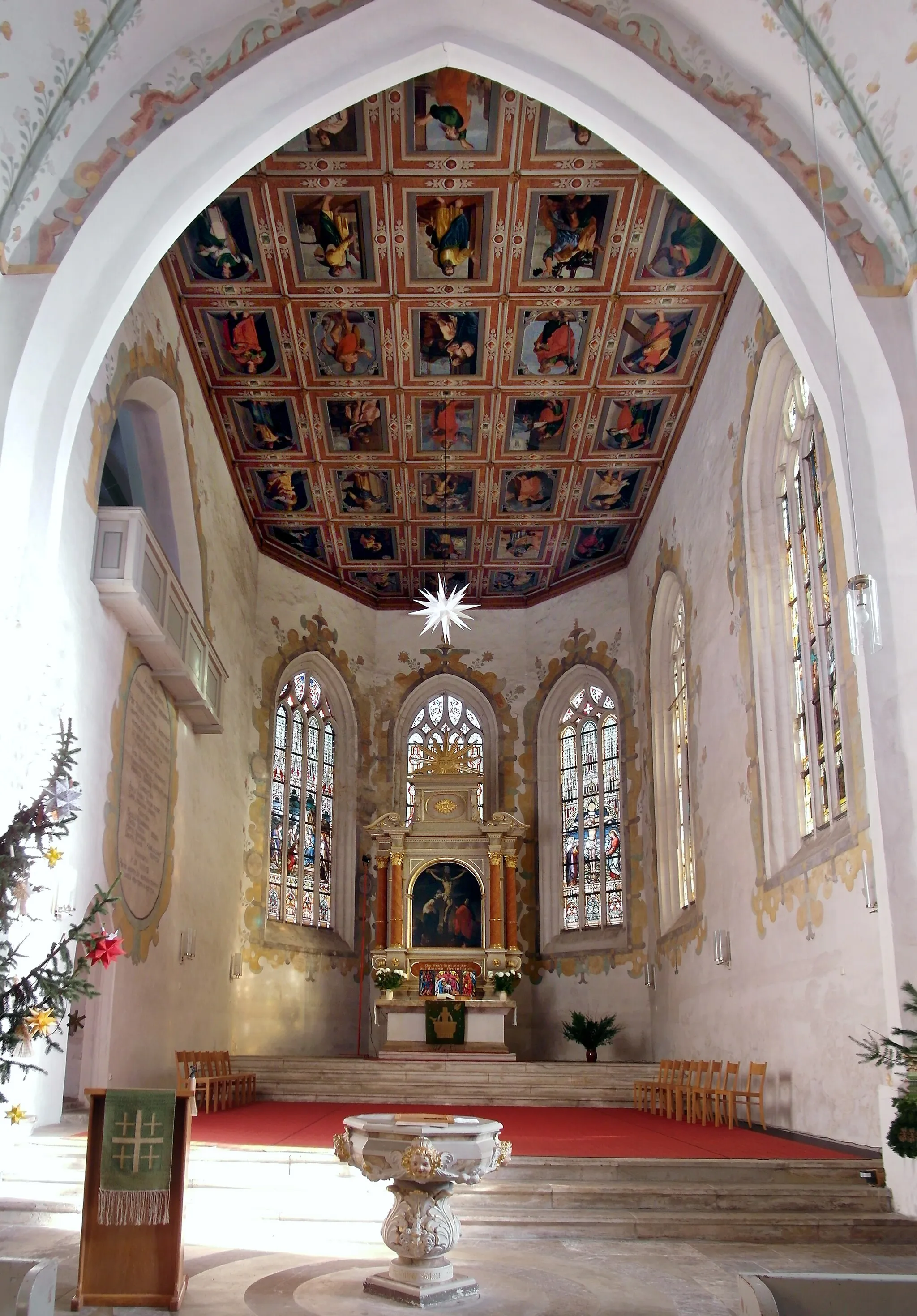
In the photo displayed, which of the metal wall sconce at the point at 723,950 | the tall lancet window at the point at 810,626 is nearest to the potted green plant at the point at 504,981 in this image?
the metal wall sconce at the point at 723,950

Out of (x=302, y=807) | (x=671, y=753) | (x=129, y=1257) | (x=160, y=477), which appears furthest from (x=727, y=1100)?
(x=302, y=807)

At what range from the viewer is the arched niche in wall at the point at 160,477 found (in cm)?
1286

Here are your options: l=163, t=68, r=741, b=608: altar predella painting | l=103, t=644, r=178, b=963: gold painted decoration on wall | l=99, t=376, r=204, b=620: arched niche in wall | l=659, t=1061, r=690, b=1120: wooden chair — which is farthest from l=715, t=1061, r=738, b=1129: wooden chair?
l=163, t=68, r=741, b=608: altar predella painting

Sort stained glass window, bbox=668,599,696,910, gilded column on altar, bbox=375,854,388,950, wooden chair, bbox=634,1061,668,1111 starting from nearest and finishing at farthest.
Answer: wooden chair, bbox=634,1061,668,1111 < stained glass window, bbox=668,599,696,910 < gilded column on altar, bbox=375,854,388,950

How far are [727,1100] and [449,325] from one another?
8.77 metres

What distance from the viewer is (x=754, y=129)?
8125mm

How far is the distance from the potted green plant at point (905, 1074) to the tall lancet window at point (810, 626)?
2800mm

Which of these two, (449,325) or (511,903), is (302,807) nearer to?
(511,903)

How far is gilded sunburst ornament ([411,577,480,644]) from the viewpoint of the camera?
52.1ft

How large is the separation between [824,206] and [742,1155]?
21.3ft

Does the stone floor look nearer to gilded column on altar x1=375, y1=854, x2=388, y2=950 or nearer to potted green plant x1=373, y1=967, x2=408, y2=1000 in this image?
potted green plant x1=373, y1=967, x2=408, y2=1000

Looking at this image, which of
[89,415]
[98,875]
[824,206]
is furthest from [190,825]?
[824,206]

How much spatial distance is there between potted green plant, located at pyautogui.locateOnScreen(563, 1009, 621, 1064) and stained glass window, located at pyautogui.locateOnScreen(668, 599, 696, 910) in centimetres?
228

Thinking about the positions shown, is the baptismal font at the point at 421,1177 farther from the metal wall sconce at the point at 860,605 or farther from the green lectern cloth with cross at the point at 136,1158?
the metal wall sconce at the point at 860,605
